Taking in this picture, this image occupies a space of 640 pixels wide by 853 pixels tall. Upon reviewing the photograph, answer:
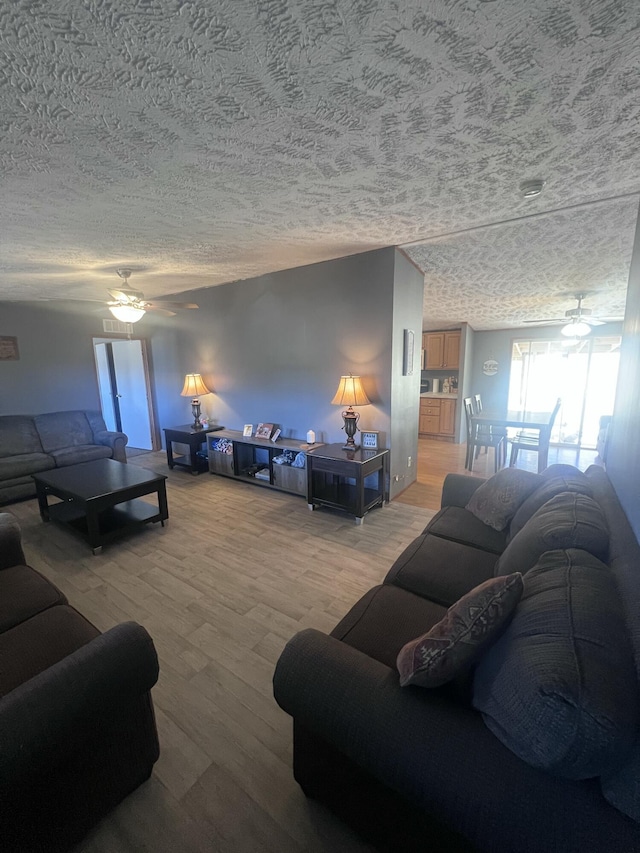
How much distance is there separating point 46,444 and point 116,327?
2.04 m

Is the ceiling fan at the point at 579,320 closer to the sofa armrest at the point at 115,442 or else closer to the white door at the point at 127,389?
the sofa armrest at the point at 115,442

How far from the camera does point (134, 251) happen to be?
3.02 m

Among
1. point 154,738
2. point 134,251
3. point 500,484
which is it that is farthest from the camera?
point 134,251

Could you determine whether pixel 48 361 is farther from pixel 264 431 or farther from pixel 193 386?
pixel 264 431

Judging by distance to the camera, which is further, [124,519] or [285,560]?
[124,519]

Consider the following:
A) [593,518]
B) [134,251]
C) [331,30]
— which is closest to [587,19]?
[331,30]

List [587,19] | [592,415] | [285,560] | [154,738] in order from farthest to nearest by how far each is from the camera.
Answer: [592,415]
[285,560]
[154,738]
[587,19]

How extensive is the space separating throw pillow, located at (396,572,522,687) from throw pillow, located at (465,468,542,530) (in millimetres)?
1189

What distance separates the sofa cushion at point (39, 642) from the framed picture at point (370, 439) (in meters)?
2.66

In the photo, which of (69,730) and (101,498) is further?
(101,498)

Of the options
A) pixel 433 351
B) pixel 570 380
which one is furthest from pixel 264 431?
pixel 570 380

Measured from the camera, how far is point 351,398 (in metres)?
3.41

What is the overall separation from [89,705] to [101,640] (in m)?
0.17

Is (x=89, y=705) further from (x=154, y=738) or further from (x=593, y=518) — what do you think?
(x=593, y=518)
